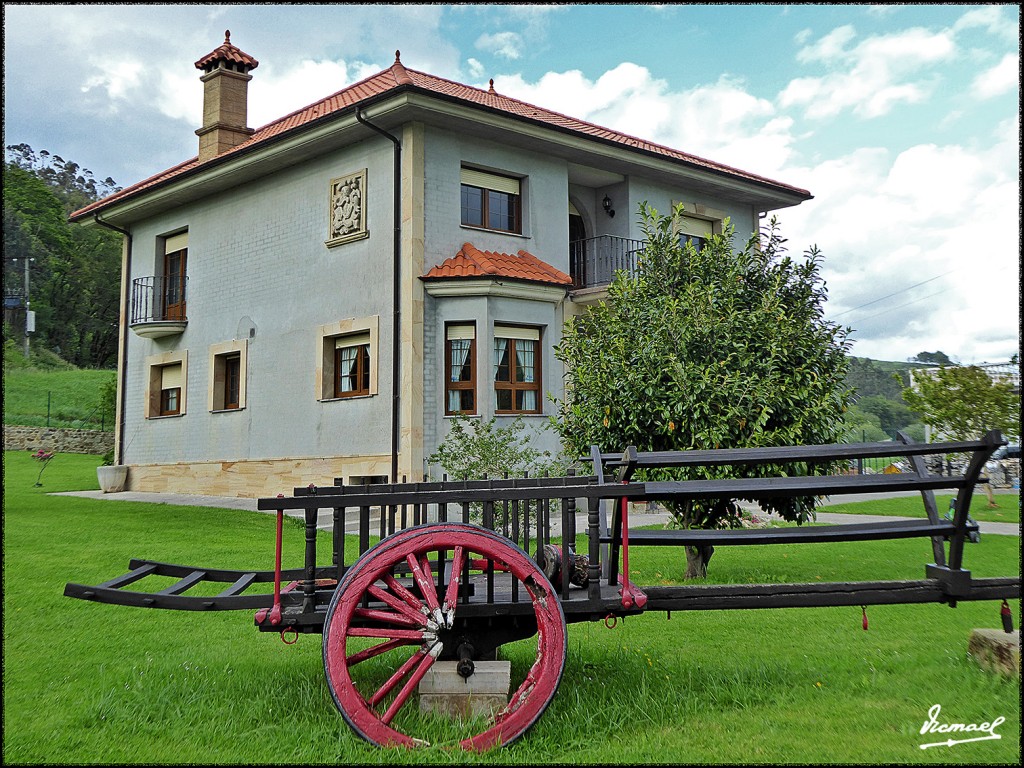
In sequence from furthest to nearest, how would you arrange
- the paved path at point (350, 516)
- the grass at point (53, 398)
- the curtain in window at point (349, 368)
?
the grass at point (53, 398), the curtain in window at point (349, 368), the paved path at point (350, 516)

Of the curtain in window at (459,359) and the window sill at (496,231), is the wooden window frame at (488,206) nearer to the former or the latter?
the window sill at (496,231)

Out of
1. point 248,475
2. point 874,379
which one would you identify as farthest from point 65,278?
point 874,379

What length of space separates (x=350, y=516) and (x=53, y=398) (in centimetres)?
2965

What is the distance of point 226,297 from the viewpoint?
59.7 ft

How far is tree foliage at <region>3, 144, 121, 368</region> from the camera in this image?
1864 inches

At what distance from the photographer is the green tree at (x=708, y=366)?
7.98 m

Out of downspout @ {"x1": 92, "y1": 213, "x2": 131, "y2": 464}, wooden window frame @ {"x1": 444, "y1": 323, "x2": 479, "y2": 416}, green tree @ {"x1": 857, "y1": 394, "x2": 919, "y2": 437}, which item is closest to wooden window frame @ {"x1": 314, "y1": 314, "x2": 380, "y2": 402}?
wooden window frame @ {"x1": 444, "y1": 323, "x2": 479, "y2": 416}

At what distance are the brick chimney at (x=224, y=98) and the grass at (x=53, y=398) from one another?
18.2 meters

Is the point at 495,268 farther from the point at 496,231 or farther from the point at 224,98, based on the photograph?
the point at 224,98

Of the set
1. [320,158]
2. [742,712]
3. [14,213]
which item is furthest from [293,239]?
[14,213]

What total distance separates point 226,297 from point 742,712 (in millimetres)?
16502

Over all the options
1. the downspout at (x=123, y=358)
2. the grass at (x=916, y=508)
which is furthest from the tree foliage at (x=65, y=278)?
the grass at (x=916, y=508)

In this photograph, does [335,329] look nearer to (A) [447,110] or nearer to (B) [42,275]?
(A) [447,110]

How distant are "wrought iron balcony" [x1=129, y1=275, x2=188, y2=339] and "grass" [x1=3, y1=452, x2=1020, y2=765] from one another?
12.9 metres
